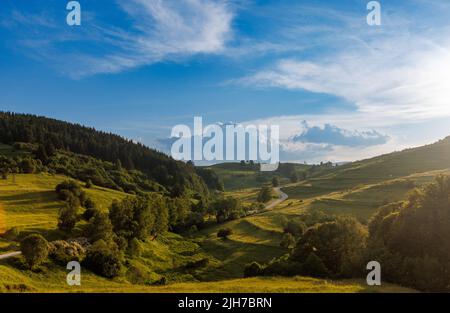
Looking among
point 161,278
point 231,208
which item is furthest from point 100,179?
point 161,278

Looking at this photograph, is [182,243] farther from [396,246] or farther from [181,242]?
[396,246]

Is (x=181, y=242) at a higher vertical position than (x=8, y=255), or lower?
lower

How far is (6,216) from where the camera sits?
310 ft

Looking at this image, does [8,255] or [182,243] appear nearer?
[8,255]

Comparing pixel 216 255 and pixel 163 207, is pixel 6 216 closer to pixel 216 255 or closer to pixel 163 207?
pixel 163 207

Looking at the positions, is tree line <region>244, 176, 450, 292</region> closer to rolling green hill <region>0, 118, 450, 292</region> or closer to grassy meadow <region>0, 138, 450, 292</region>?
rolling green hill <region>0, 118, 450, 292</region>

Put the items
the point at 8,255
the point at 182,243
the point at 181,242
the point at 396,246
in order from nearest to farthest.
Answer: the point at 396,246 < the point at 8,255 < the point at 182,243 < the point at 181,242

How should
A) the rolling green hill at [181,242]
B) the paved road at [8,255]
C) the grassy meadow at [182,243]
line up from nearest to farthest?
the rolling green hill at [181,242]
the grassy meadow at [182,243]
the paved road at [8,255]

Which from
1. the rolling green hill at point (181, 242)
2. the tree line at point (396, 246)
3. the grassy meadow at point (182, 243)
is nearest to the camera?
the tree line at point (396, 246)

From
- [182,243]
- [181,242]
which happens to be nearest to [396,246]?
[182,243]

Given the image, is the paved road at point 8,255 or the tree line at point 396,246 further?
the paved road at point 8,255

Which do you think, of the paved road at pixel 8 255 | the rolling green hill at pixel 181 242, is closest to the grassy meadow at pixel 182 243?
the rolling green hill at pixel 181 242

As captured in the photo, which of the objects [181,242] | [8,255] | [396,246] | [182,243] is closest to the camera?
[396,246]

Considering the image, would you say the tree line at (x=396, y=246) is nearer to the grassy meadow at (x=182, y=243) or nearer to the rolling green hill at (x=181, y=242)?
the rolling green hill at (x=181, y=242)
